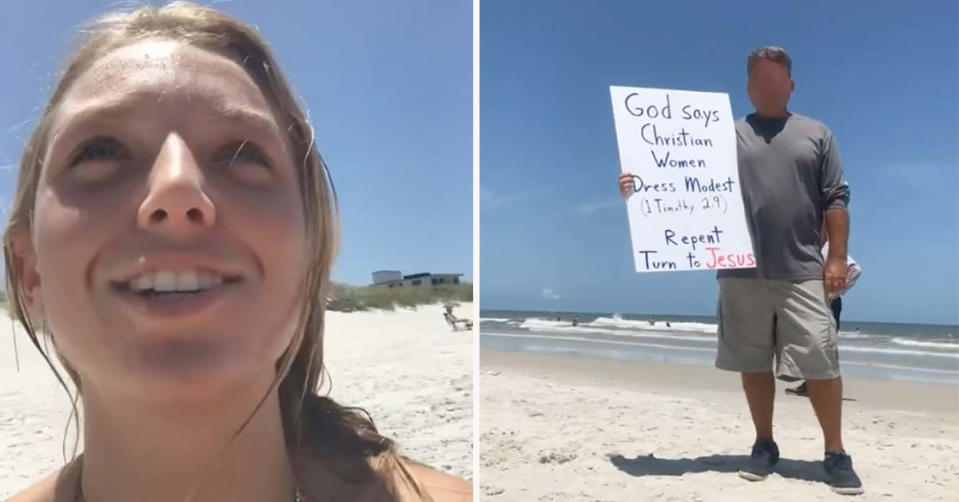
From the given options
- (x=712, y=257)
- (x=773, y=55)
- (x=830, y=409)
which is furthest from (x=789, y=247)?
(x=773, y=55)

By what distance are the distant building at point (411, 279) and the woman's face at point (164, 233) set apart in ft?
7.86

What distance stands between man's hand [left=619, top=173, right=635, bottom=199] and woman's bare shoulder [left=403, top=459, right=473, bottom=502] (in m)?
1.72

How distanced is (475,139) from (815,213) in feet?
5.17

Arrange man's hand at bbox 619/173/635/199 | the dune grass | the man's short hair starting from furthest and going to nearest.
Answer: the dune grass
the man's short hair
man's hand at bbox 619/173/635/199

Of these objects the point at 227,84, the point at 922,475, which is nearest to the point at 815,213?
the point at 922,475

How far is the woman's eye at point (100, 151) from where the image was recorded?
115cm

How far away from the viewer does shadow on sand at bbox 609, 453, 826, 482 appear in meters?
3.39

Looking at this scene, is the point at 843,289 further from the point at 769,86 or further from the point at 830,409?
the point at 769,86

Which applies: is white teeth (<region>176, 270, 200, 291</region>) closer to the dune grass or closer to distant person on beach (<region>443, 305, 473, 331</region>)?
the dune grass

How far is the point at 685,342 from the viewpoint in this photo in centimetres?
1175

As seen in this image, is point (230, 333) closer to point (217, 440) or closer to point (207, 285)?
point (207, 285)

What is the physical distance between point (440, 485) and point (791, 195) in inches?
83.6

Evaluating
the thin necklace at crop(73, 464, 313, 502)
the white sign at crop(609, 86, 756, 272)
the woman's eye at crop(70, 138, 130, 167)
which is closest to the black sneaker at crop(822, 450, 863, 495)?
the white sign at crop(609, 86, 756, 272)

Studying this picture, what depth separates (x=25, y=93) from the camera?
5.66 feet
